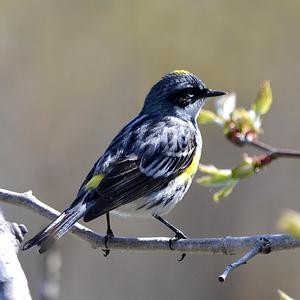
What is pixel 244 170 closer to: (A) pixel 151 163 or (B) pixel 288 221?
(B) pixel 288 221

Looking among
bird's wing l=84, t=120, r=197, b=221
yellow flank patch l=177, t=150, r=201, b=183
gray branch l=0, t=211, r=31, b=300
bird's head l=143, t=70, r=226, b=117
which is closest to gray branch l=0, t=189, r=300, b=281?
bird's wing l=84, t=120, r=197, b=221

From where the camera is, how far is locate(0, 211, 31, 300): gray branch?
140 inches

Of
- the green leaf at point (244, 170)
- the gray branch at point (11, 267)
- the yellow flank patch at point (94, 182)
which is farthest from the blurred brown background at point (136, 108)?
the green leaf at point (244, 170)

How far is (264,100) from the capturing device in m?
3.19

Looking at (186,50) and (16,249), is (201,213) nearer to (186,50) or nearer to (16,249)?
(186,50)

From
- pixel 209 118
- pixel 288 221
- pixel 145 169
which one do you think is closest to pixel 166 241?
pixel 145 169

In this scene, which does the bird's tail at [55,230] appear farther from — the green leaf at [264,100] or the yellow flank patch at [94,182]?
the green leaf at [264,100]

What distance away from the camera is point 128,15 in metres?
11.1

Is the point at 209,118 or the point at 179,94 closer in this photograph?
the point at 209,118

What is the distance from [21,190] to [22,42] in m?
2.10

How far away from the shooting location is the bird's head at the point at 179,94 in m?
6.79

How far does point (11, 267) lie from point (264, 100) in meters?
1.40

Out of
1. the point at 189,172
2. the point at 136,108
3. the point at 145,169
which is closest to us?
the point at 145,169

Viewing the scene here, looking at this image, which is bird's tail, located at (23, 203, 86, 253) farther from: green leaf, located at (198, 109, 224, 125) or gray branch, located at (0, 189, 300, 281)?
green leaf, located at (198, 109, 224, 125)
